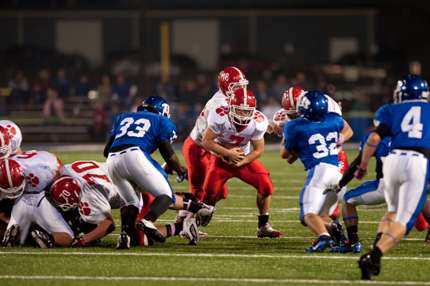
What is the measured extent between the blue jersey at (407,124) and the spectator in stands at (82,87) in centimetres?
1749

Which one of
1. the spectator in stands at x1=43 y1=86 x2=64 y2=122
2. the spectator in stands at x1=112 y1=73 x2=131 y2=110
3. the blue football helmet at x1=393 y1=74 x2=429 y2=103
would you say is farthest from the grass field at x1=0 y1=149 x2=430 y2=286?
the spectator in stands at x1=43 y1=86 x2=64 y2=122

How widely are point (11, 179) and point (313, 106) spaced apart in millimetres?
2473

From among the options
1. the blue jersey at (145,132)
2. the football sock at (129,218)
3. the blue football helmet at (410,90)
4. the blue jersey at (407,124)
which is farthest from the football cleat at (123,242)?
the blue football helmet at (410,90)

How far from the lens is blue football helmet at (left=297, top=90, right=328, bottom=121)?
27.8 feet

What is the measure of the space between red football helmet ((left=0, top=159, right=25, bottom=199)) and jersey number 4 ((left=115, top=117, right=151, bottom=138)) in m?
0.87

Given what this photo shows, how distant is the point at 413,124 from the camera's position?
7.41 metres

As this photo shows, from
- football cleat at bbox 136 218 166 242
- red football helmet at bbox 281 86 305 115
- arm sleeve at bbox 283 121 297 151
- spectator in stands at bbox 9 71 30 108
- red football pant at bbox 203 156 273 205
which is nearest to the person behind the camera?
football cleat at bbox 136 218 166 242

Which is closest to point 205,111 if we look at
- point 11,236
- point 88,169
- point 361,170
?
point 88,169

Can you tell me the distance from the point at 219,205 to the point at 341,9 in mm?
19222

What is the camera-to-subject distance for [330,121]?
8.65 meters

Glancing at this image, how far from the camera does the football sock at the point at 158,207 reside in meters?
8.54

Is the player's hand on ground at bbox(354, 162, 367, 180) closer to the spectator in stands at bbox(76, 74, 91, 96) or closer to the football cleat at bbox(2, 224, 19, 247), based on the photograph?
the football cleat at bbox(2, 224, 19, 247)

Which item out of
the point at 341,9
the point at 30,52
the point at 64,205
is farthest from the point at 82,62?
the point at 64,205

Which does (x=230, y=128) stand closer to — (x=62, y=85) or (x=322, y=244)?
(x=322, y=244)
